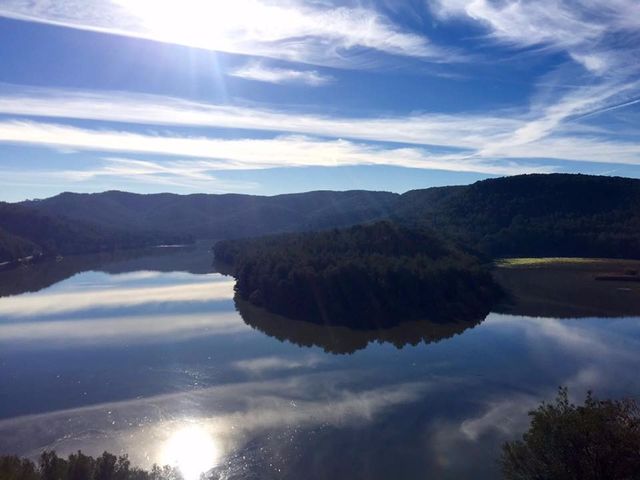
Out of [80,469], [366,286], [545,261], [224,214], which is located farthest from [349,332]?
[224,214]

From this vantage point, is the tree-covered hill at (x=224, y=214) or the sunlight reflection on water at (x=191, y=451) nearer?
the sunlight reflection on water at (x=191, y=451)

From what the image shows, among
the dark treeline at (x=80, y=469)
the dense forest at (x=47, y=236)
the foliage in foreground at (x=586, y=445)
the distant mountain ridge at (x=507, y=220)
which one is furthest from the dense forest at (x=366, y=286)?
the dense forest at (x=47, y=236)

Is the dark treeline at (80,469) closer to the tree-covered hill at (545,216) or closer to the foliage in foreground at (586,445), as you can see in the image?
the foliage in foreground at (586,445)

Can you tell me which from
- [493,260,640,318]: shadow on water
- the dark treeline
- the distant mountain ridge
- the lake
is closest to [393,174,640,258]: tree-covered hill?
the distant mountain ridge

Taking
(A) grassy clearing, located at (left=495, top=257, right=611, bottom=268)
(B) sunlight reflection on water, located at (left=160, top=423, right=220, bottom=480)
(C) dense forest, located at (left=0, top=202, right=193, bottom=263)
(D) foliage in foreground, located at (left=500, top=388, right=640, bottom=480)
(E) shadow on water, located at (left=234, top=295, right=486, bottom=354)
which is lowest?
(B) sunlight reflection on water, located at (left=160, top=423, right=220, bottom=480)

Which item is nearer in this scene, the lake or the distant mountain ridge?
the lake

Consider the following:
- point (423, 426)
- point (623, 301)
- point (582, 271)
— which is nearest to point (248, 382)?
point (423, 426)

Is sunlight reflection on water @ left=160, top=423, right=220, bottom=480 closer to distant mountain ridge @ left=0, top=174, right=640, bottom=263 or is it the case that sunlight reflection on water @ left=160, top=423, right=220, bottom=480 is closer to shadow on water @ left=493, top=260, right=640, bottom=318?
shadow on water @ left=493, top=260, right=640, bottom=318

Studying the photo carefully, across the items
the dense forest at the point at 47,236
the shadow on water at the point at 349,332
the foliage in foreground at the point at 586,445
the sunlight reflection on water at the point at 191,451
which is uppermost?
the dense forest at the point at 47,236
